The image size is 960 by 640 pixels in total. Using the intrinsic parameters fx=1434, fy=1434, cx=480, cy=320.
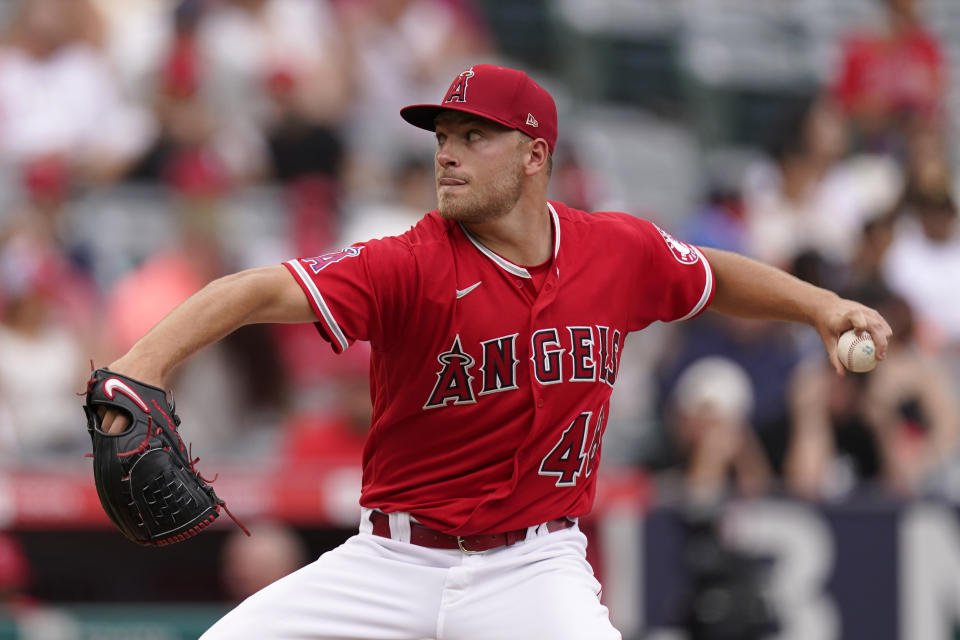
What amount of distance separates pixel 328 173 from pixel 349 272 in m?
5.82

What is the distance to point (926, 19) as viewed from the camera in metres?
12.4

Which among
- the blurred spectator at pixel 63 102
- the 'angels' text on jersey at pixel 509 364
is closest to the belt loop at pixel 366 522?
the 'angels' text on jersey at pixel 509 364

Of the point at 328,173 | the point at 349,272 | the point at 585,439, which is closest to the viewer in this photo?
the point at 349,272

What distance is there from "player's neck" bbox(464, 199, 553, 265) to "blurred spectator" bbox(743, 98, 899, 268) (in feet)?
17.6

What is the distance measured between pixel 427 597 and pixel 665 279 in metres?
1.23

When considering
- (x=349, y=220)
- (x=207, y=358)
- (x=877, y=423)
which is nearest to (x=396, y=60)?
(x=349, y=220)

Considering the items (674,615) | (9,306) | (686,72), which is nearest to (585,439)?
(674,615)

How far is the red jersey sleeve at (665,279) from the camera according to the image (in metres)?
4.48

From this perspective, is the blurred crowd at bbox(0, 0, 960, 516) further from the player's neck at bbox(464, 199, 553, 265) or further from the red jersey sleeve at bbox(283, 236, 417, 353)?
the red jersey sleeve at bbox(283, 236, 417, 353)

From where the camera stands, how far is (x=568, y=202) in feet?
32.8

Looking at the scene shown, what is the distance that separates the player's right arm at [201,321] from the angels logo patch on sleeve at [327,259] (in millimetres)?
120

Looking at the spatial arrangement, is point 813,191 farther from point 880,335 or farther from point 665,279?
point 880,335

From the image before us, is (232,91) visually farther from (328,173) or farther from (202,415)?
(202,415)

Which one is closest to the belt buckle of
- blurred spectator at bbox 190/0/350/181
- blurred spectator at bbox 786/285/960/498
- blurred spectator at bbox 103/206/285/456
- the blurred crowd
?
the blurred crowd
